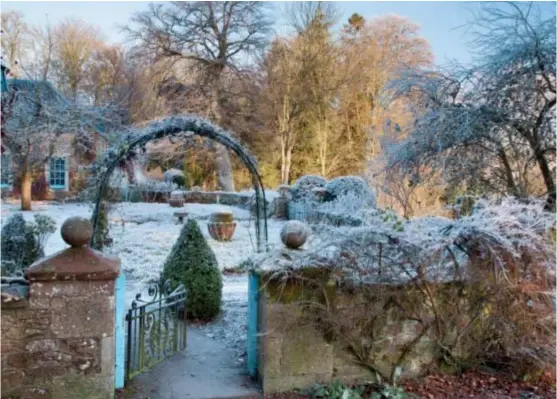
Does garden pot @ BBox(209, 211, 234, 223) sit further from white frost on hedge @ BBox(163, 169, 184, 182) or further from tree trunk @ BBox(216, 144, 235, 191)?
white frost on hedge @ BBox(163, 169, 184, 182)

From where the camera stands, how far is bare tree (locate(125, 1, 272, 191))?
1790 centimetres

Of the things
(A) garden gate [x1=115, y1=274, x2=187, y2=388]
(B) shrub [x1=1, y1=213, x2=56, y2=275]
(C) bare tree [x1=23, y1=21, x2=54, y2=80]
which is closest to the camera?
(A) garden gate [x1=115, y1=274, x2=187, y2=388]

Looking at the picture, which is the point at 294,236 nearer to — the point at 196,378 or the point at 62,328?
the point at 196,378

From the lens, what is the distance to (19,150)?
11.2 m

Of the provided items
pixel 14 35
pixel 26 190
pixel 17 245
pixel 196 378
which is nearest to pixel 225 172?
pixel 26 190

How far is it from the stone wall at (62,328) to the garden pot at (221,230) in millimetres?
7245

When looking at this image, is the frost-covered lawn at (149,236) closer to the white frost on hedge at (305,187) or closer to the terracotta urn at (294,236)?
the white frost on hedge at (305,187)

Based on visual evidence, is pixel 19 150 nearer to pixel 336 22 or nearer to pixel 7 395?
pixel 7 395

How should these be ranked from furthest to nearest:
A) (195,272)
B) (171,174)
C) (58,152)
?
(171,174) < (58,152) < (195,272)

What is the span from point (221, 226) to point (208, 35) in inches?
442

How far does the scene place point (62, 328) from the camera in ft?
9.02

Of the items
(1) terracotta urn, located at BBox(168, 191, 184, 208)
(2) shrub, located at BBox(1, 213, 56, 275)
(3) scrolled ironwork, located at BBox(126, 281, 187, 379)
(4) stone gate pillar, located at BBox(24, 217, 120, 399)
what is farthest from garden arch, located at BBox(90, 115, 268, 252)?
(1) terracotta urn, located at BBox(168, 191, 184, 208)

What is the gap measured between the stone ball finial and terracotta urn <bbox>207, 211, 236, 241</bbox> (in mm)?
7347

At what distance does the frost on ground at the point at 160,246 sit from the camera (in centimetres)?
475
